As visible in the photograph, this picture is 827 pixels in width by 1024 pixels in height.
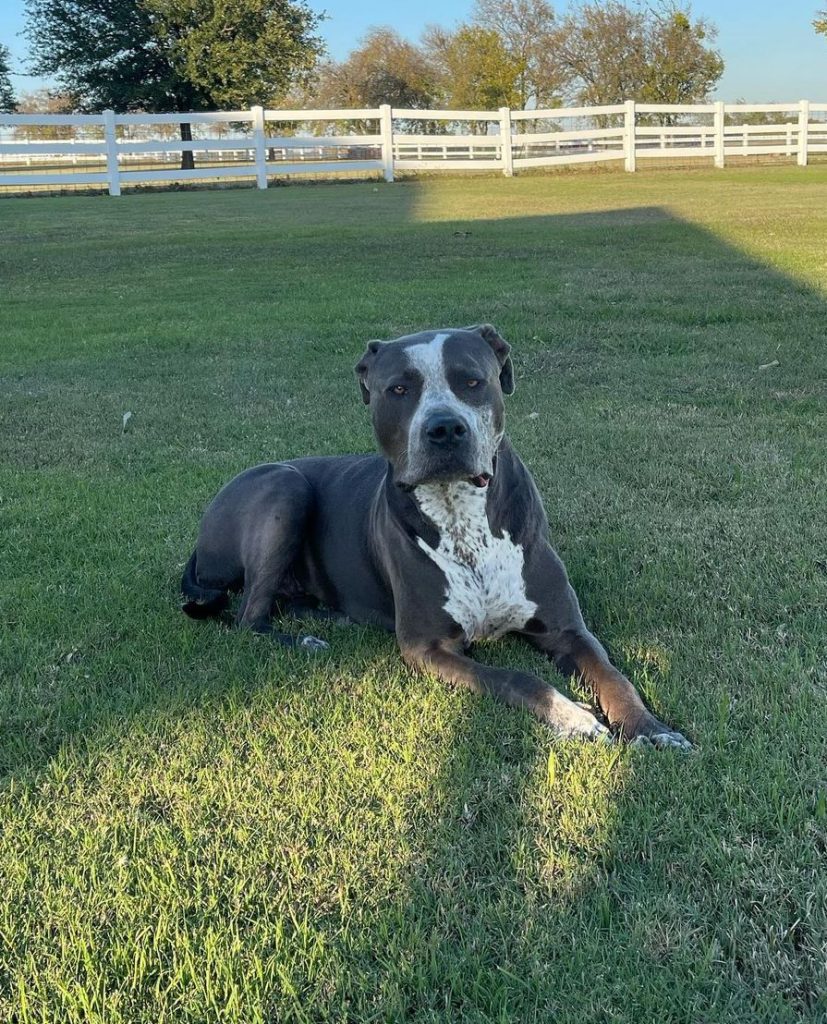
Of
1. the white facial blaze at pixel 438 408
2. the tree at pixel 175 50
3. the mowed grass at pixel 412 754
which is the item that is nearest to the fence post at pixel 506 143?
the tree at pixel 175 50

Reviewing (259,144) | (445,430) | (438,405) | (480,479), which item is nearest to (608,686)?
(480,479)

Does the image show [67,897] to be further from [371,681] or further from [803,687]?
[803,687]

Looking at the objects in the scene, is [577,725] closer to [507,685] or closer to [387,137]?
[507,685]

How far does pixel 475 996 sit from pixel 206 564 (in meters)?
2.53

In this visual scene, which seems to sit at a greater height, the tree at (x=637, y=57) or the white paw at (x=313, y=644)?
the tree at (x=637, y=57)

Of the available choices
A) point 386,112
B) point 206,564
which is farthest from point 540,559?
point 386,112

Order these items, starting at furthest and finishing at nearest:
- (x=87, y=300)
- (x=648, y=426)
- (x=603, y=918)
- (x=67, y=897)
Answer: (x=87, y=300)
(x=648, y=426)
(x=67, y=897)
(x=603, y=918)

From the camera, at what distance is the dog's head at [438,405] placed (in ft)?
10.4

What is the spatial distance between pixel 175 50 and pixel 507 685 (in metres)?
38.5

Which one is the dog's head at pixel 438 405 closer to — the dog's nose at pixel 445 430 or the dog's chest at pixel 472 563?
the dog's nose at pixel 445 430

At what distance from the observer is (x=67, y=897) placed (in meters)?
2.27

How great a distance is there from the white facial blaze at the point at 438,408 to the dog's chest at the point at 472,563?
0.56 feet

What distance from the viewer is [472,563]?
11.1 feet

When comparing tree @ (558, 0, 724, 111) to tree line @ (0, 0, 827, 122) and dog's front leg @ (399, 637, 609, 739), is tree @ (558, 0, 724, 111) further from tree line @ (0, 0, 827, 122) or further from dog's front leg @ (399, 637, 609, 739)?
dog's front leg @ (399, 637, 609, 739)
